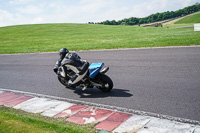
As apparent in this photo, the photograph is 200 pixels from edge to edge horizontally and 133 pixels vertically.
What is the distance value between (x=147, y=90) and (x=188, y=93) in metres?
1.24

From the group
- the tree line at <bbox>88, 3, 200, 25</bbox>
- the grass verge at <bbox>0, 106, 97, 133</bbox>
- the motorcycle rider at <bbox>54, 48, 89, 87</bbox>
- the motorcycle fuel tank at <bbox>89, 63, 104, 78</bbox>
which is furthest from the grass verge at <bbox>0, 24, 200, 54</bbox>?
the tree line at <bbox>88, 3, 200, 25</bbox>

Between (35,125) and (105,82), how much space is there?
2.86 metres

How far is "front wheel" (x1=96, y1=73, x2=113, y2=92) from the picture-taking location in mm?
7391

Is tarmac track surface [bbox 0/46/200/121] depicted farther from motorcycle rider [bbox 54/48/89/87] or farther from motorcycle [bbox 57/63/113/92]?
motorcycle rider [bbox 54/48/89/87]

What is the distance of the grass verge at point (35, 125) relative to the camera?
5.07 meters

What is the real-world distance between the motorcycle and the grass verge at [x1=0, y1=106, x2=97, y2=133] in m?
1.98

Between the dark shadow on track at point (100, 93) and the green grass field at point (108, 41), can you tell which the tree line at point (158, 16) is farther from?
the dark shadow on track at point (100, 93)

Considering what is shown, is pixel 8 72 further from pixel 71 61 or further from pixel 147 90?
pixel 147 90

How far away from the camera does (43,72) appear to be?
1132cm

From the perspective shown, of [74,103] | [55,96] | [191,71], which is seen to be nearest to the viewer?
[74,103]

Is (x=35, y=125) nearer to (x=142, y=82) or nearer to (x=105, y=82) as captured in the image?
(x=105, y=82)

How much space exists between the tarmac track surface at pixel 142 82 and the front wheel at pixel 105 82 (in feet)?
0.61

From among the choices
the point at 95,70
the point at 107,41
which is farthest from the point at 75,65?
the point at 107,41

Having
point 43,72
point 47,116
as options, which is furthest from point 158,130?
point 43,72
